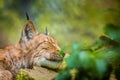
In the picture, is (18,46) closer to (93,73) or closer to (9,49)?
Result: (9,49)

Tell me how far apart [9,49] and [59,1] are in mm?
604

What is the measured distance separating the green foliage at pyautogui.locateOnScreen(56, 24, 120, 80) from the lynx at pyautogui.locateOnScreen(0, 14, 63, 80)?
1.02 meters

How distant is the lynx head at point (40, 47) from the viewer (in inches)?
74.7

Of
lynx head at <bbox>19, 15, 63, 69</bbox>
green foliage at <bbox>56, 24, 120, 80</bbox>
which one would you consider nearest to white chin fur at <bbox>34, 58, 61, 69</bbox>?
lynx head at <bbox>19, 15, 63, 69</bbox>

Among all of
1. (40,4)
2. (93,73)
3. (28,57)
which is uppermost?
(40,4)

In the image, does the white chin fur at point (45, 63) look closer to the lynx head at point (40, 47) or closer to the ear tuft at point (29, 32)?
the lynx head at point (40, 47)

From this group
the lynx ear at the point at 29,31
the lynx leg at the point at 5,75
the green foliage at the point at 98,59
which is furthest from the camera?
the lynx ear at the point at 29,31

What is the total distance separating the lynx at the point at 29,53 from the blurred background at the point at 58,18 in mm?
50

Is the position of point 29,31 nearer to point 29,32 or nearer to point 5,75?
point 29,32

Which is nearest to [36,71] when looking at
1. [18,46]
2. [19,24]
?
[18,46]

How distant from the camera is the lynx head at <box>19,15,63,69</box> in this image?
1896 mm

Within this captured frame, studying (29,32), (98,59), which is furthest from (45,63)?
(98,59)

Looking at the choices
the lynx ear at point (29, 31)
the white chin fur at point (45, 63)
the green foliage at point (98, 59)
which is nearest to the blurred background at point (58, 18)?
the lynx ear at point (29, 31)

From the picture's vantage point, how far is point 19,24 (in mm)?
2055
